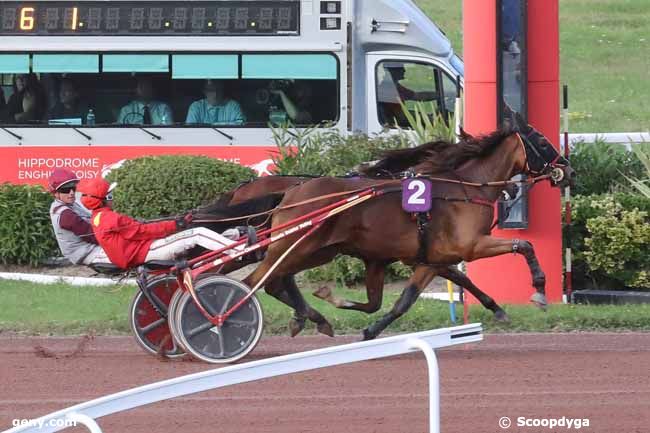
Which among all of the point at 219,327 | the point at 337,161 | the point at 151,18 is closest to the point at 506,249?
the point at 219,327

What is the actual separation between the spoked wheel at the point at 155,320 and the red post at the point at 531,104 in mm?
3797

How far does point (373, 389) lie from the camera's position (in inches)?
308

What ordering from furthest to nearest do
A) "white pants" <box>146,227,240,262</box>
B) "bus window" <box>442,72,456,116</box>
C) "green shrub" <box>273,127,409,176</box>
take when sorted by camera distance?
"bus window" <box>442,72,456,116</box> → "green shrub" <box>273,127,409,176</box> → "white pants" <box>146,227,240,262</box>

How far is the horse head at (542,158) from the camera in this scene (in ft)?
31.0

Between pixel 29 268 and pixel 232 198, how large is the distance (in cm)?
450

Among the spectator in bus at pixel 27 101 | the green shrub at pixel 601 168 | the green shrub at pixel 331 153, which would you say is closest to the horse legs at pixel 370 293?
the green shrub at pixel 331 153

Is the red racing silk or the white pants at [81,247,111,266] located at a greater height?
the red racing silk

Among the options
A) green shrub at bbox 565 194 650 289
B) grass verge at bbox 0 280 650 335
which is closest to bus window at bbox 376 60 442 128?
green shrub at bbox 565 194 650 289

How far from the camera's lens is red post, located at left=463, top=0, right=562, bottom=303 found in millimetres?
11375

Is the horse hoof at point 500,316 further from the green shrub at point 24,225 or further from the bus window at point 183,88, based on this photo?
the bus window at point 183,88

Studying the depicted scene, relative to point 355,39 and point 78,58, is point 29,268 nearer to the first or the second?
point 78,58

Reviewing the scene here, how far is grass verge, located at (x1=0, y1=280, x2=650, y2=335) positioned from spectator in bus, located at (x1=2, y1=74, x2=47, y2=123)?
486 cm

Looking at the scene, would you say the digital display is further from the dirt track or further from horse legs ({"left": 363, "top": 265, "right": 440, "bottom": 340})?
horse legs ({"left": 363, "top": 265, "right": 440, "bottom": 340})

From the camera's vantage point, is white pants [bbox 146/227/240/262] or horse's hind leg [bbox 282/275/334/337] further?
horse's hind leg [bbox 282/275/334/337]
